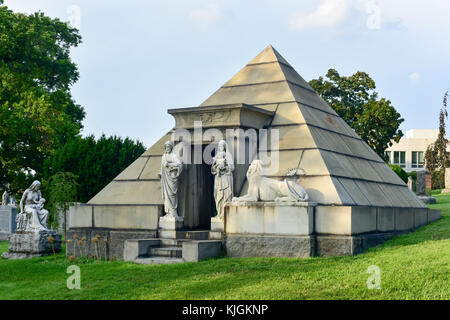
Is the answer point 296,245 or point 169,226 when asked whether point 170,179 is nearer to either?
point 169,226

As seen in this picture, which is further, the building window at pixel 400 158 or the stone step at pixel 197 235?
the building window at pixel 400 158

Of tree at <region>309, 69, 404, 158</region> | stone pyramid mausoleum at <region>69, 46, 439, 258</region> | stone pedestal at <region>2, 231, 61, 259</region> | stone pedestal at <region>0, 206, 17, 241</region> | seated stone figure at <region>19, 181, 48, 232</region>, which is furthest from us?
tree at <region>309, 69, 404, 158</region>

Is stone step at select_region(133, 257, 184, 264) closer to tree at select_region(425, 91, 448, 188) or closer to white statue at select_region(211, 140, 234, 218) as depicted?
white statue at select_region(211, 140, 234, 218)

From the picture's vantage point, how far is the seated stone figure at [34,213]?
58.1 ft

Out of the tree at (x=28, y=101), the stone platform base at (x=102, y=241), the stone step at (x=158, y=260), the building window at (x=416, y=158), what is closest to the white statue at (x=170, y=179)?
the stone platform base at (x=102, y=241)

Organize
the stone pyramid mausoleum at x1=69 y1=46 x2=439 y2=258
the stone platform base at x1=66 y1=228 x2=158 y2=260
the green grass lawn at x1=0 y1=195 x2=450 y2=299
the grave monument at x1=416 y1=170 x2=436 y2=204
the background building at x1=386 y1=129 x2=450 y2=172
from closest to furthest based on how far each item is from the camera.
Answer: the green grass lawn at x1=0 y1=195 x2=450 y2=299 → the stone pyramid mausoleum at x1=69 y1=46 x2=439 y2=258 → the stone platform base at x1=66 y1=228 x2=158 y2=260 → the grave monument at x1=416 y1=170 x2=436 y2=204 → the background building at x1=386 y1=129 x2=450 y2=172

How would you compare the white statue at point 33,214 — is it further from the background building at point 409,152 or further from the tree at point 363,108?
the background building at point 409,152

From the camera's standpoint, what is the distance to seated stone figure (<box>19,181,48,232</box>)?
17.7m

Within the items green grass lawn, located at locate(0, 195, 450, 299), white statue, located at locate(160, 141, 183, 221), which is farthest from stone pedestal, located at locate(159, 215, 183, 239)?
green grass lawn, located at locate(0, 195, 450, 299)

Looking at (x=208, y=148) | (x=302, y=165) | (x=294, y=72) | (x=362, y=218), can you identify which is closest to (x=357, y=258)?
(x=362, y=218)

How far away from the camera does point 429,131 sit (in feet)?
281

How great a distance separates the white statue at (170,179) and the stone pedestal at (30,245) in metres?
4.41

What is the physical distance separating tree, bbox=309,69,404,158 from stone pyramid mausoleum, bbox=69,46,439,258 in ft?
60.8

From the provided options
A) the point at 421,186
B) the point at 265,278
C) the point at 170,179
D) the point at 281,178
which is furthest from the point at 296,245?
the point at 421,186
